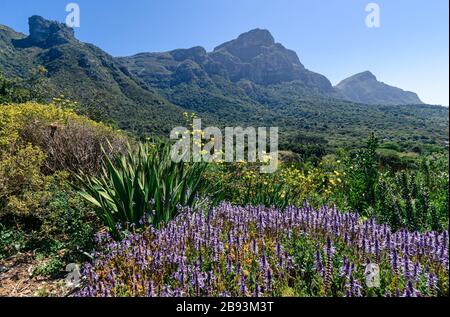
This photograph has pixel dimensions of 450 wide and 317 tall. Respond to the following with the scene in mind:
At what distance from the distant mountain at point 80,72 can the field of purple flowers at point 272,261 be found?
6202cm

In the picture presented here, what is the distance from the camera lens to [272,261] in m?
2.91

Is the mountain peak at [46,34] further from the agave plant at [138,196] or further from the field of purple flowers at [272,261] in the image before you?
the field of purple flowers at [272,261]

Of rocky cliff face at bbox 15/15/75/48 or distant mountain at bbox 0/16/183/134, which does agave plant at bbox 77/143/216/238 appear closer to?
distant mountain at bbox 0/16/183/134

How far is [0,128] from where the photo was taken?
6.08 metres

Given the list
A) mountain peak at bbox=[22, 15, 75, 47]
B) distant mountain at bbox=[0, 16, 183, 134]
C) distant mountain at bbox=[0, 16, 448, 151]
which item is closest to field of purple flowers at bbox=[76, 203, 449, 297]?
distant mountain at bbox=[0, 16, 448, 151]

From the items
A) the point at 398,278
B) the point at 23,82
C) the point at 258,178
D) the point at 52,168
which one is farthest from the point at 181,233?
the point at 23,82

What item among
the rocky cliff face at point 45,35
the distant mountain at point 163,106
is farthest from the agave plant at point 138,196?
the rocky cliff face at point 45,35

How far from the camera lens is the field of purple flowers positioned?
2486 millimetres

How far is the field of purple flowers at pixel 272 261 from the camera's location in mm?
2486

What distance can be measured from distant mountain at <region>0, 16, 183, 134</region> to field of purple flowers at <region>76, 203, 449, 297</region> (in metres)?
62.0

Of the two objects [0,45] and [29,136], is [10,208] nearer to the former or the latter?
[29,136]

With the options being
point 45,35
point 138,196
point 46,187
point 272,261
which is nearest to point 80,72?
point 45,35

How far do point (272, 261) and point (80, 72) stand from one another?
117 m
